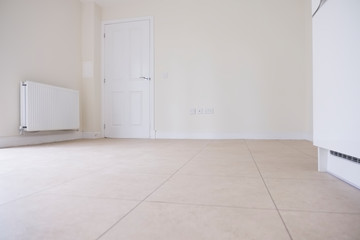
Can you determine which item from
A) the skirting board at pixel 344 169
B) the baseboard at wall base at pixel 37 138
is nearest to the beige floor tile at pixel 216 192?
the skirting board at pixel 344 169

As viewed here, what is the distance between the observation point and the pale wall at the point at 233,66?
365cm

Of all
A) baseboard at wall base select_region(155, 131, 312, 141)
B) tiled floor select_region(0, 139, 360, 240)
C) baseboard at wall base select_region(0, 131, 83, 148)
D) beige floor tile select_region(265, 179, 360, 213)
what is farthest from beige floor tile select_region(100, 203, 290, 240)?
baseboard at wall base select_region(155, 131, 312, 141)

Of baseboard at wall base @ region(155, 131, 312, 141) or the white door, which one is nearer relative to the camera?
baseboard at wall base @ region(155, 131, 312, 141)

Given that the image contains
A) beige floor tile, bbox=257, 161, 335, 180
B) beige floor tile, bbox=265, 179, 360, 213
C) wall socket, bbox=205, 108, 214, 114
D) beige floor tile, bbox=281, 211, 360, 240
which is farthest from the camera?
wall socket, bbox=205, 108, 214, 114

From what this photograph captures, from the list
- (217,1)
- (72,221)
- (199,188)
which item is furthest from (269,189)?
(217,1)

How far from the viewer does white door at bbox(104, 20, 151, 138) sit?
419 centimetres

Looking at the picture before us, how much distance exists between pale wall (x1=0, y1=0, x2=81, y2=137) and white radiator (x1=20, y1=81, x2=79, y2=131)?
0.11 metres

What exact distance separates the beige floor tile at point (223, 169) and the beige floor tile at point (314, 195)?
A: 7.5 inches

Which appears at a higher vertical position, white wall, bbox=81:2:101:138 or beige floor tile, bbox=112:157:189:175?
Result: white wall, bbox=81:2:101:138

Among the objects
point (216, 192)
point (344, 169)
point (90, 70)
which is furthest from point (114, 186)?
point (90, 70)

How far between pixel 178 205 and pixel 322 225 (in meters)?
0.42

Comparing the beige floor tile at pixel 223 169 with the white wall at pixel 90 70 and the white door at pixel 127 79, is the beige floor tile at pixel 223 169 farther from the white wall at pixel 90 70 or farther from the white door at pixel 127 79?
the white wall at pixel 90 70

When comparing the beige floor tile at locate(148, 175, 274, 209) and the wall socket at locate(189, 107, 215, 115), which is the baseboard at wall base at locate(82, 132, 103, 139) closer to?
the wall socket at locate(189, 107, 215, 115)

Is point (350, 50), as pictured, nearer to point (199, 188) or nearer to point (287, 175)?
point (287, 175)
